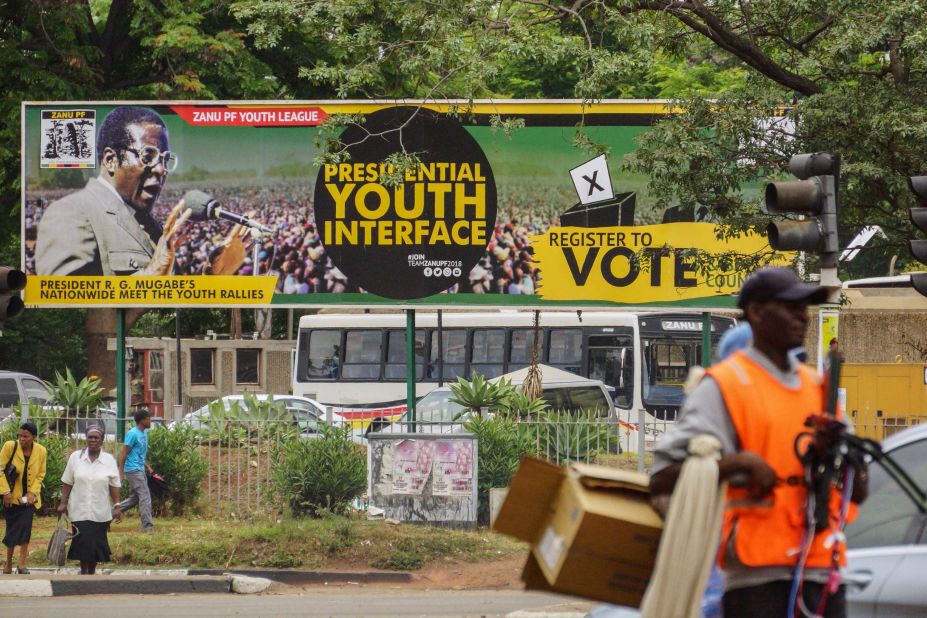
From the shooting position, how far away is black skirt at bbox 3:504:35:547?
14.1 m

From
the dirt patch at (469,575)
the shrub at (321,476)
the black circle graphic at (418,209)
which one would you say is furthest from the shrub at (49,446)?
the dirt patch at (469,575)

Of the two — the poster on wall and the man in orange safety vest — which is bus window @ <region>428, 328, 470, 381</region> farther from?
the man in orange safety vest

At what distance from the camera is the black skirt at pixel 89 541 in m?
13.8

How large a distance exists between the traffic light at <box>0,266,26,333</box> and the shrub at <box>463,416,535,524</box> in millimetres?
6301

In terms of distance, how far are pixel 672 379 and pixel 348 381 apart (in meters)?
8.52

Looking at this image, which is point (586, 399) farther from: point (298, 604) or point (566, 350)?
point (298, 604)

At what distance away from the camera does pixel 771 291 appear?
13.9ft

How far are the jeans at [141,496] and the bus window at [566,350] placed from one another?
51.9ft

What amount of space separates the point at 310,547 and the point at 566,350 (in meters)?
16.8

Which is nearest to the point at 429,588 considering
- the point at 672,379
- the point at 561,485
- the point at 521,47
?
the point at 521,47

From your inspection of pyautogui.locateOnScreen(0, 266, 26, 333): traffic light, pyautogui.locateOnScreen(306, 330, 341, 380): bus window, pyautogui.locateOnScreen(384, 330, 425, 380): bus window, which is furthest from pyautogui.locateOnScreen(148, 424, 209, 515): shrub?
pyautogui.locateOnScreen(306, 330, 341, 380): bus window

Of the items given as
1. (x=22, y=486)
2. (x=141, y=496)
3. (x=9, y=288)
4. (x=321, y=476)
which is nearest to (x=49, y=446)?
(x=141, y=496)

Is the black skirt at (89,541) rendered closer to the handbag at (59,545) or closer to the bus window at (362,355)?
the handbag at (59,545)

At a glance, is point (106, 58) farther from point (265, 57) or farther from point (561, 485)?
point (561, 485)
